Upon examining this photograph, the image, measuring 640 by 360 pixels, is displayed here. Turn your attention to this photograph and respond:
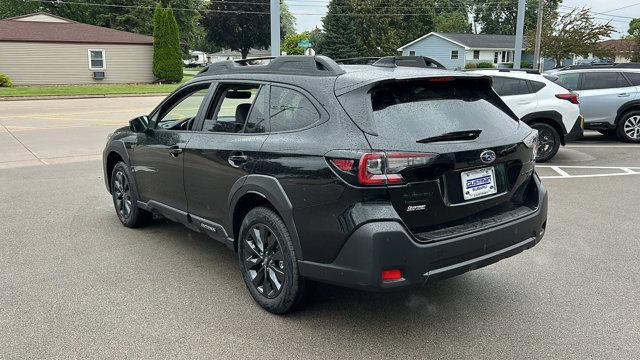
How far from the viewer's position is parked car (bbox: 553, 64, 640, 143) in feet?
38.9

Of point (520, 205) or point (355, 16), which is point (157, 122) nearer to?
point (520, 205)

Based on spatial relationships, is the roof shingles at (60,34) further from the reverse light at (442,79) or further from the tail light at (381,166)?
the tail light at (381,166)

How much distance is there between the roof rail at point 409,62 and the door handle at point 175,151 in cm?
180

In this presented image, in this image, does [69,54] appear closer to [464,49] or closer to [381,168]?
[381,168]

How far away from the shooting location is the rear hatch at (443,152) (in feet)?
10.4

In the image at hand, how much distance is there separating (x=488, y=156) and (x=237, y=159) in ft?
5.70

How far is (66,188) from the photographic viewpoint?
796 centimetres

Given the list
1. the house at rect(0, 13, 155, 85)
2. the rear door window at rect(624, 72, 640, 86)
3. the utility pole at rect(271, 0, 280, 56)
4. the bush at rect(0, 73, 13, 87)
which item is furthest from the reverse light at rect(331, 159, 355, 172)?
the house at rect(0, 13, 155, 85)

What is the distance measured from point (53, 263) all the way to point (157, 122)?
1.59m

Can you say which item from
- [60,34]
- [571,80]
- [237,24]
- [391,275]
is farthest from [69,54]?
[237,24]

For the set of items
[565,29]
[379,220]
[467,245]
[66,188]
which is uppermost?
[565,29]

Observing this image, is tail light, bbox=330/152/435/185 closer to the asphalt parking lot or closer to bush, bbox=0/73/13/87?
the asphalt parking lot

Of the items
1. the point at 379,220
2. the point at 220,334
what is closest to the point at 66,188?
the point at 220,334

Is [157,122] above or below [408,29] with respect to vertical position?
below
